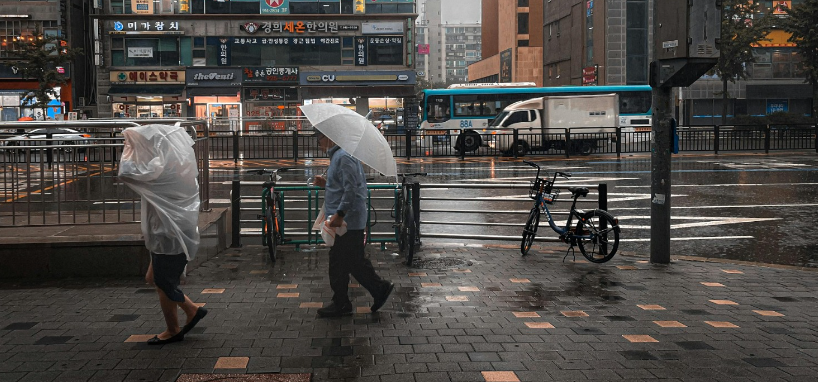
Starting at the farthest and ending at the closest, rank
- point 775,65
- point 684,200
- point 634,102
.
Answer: point 775,65 < point 634,102 < point 684,200

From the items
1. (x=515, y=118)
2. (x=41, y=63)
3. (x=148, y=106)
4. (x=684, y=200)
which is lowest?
(x=684, y=200)

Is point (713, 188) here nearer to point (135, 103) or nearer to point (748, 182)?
point (748, 182)

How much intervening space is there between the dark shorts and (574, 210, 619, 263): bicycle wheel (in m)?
5.24

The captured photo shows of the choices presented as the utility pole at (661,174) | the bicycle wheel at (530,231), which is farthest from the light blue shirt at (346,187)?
the utility pole at (661,174)

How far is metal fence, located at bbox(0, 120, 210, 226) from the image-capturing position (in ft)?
27.7

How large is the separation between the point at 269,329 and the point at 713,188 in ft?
46.0

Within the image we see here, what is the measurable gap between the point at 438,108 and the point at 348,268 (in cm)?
3240

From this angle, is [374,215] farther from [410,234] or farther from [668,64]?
[668,64]

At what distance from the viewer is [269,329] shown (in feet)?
20.5

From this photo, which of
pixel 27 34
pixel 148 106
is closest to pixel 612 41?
pixel 148 106

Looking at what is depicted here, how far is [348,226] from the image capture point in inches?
265

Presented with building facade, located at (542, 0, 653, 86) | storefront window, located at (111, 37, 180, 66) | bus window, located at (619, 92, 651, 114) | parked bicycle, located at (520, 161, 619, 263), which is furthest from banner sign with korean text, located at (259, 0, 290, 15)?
parked bicycle, located at (520, 161, 619, 263)

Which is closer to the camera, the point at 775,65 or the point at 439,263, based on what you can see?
the point at 439,263

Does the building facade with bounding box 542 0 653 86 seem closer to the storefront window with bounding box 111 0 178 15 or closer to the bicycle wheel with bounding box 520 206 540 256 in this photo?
the storefront window with bounding box 111 0 178 15
